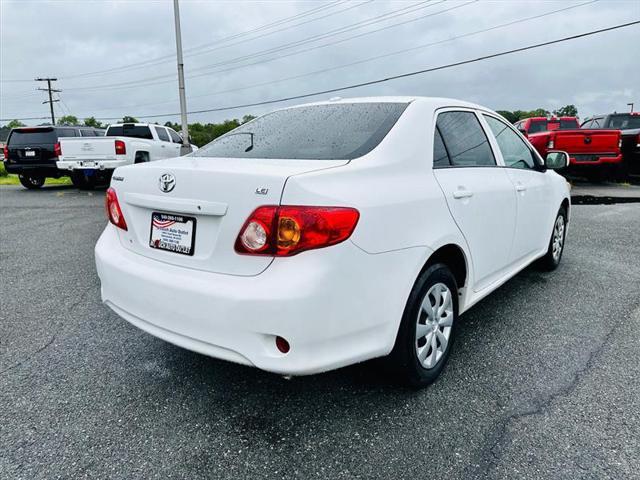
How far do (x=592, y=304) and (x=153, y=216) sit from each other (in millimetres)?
3462

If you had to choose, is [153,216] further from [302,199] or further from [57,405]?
[57,405]

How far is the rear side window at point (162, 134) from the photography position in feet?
47.4

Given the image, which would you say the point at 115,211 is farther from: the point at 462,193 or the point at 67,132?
the point at 67,132

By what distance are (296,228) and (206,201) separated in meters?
0.47

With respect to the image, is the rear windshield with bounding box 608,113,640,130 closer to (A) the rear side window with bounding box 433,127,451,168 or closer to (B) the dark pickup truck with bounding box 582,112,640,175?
(B) the dark pickup truck with bounding box 582,112,640,175

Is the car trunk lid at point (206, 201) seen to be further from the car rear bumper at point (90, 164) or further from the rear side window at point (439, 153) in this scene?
the car rear bumper at point (90, 164)

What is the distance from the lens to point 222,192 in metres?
2.10

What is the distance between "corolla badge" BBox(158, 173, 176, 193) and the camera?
230cm

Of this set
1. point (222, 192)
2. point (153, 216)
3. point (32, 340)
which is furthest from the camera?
point (32, 340)

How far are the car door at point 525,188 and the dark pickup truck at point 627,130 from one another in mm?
10952

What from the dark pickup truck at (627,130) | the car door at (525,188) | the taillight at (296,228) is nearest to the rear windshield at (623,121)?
the dark pickup truck at (627,130)

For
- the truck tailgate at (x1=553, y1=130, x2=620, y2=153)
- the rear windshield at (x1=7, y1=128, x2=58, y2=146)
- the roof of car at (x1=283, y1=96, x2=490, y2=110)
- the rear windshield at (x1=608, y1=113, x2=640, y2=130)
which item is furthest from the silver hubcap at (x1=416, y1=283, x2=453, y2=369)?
the rear windshield at (x1=608, y1=113, x2=640, y2=130)

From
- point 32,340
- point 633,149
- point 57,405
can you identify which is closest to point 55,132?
point 32,340

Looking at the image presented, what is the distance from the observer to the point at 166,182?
7.66 feet
